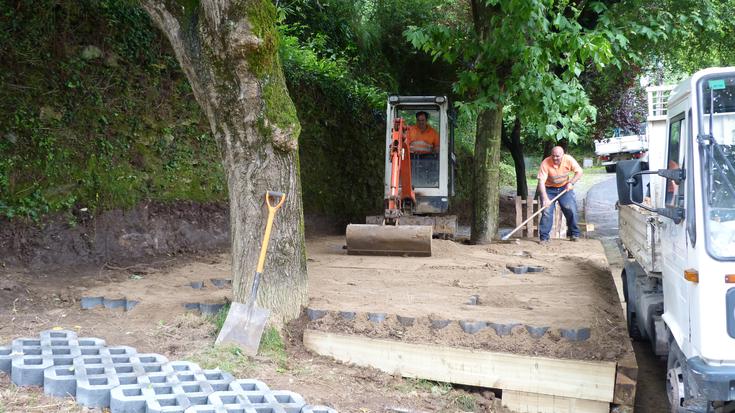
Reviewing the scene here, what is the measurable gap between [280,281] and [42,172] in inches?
166

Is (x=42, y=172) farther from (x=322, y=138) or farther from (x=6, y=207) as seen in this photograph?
(x=322, y=138)

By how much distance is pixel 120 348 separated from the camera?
530 centimetres

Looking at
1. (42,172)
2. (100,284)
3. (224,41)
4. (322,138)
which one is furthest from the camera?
(322,138)

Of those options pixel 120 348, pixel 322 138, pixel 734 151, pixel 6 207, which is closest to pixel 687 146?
pixel 734 151

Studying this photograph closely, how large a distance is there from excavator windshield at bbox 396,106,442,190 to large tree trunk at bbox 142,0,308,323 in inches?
270

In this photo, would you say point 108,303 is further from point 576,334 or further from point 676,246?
point 676,246

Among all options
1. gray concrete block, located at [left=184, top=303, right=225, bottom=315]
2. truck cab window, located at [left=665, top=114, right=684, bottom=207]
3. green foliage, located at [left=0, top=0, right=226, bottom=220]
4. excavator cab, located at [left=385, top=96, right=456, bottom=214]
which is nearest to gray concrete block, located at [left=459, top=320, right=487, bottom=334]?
truck cab window, located at [left=665, top=114, right=684, bottom=207]

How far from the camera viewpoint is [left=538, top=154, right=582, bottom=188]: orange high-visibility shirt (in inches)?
453

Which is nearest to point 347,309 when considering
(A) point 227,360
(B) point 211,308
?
(B) point 211,308

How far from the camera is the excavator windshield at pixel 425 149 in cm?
1295

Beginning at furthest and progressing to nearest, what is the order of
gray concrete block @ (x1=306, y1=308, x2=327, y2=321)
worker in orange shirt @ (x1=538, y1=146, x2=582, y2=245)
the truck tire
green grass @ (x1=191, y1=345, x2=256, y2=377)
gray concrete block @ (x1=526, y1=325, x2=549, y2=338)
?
worker in orange shirt @ (x1=538, y1=146, x2=582, y2=245), the truck tire, gray concrete block @ (x1=306, y1=308, x2=327, y2=321), gray concrete block @ (x1=526, y1=325, x2=549, y2=338), green grass @ (x1=191, y1=345, x2=256, y2=377)

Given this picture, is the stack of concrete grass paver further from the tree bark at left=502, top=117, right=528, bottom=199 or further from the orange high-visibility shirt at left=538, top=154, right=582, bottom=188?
the tree bark at left=502, top=117, right=528, bottom=199

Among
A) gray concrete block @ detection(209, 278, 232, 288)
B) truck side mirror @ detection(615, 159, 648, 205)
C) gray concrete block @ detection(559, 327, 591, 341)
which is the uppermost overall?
truck side mirror @ detection(615, 159, 648, 205)

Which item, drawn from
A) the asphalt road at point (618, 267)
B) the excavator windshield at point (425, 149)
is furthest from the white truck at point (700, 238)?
the excavator windshield at point (425, 149)
